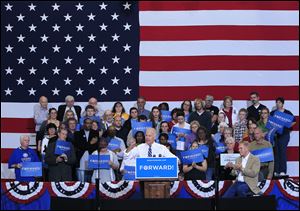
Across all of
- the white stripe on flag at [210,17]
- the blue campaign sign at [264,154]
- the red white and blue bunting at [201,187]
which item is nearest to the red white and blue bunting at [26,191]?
the red white and blue bunting at [201,187]

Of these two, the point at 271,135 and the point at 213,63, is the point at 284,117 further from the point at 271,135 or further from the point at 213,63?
the point at 213,63

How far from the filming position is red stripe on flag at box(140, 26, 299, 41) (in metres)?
21.4

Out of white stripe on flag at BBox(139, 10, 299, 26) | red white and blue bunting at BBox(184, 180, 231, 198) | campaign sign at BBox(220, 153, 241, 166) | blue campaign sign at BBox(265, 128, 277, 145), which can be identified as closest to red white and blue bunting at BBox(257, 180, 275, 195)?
red white and blue bunting at BBox(184, 180, 231, 198)

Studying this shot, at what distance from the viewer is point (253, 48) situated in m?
21.4

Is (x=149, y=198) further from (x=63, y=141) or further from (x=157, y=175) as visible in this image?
(x=63, y=141)

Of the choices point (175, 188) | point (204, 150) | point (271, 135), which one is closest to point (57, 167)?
point (175, 188)

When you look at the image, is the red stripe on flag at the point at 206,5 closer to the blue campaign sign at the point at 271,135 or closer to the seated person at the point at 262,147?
the blue campaign sign at the point at 271,135

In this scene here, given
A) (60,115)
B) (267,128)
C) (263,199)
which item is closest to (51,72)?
(60,115)

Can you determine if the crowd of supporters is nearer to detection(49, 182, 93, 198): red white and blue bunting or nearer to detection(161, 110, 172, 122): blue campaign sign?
detection(161, 110, 172, 122): blue campaign sign

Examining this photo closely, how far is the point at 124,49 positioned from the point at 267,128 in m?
4.48

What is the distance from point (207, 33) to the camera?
21.4m

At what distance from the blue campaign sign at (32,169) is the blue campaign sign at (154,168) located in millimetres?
2545

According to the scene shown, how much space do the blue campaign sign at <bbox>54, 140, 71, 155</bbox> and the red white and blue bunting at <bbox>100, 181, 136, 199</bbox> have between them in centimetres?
146

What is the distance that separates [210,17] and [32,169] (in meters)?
7.02
